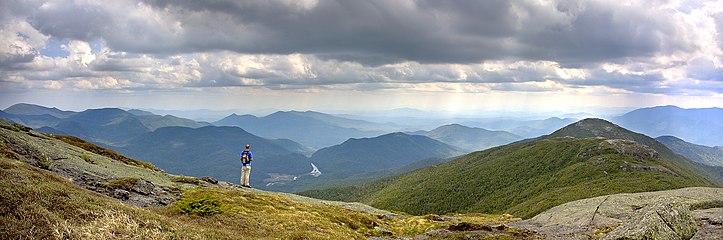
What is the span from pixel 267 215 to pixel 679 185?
235304mm

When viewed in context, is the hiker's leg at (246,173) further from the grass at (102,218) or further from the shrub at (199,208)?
the shrub at (199,208)

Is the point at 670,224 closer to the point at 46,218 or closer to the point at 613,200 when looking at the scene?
the point at 613,200

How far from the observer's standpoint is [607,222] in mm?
34844

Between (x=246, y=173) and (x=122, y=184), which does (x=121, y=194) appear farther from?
(x=246, y=173)

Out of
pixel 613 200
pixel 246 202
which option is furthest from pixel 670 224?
pixel 246 202

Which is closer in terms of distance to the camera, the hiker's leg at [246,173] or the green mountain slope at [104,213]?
the green mountain slope at [104,213]

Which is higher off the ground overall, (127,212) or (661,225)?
(127,212)

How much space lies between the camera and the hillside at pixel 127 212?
52.8ft

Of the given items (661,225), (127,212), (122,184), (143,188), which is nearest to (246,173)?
(143,188)

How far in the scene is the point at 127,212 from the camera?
19.9m

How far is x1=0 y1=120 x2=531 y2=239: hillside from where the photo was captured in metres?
16.1

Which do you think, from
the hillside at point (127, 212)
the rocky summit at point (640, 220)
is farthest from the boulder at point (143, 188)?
the rocky summit at point (640, 220)

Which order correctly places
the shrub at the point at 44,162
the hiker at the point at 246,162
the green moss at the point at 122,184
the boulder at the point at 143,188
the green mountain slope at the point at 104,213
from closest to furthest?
the green mountain slope at the point at 104,213, the green moss at the point at 122,184, the shrub at the point at 44,162, the boulder at the point at 143,188, the hiker at the point at 246,162

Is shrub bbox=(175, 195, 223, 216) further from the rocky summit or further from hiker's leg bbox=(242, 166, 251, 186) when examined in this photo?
hiker's leg bbox=(242, 166, 251, 186)
